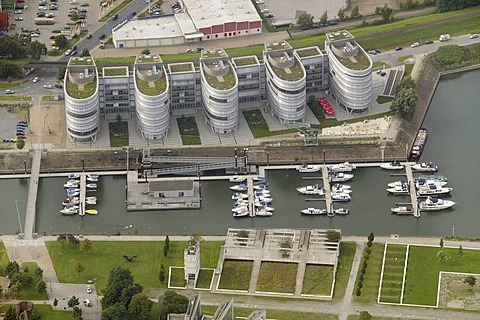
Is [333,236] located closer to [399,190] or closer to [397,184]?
[399,190]

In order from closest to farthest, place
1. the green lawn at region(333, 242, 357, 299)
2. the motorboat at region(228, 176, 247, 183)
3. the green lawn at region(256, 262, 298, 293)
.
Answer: the green lawn at region(333, 242, 357, 299) < the green lawn at region(256, 262, 298, 293) < the motorboat at region(228, 176, 247, 183)

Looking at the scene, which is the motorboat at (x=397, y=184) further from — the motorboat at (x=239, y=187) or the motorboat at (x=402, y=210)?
the motorboat at (x=239, y=187)

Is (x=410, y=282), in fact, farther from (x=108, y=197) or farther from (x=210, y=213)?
(x=108, y=197)

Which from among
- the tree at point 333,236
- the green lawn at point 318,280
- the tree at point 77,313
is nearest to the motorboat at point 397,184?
the tree at point 333,236

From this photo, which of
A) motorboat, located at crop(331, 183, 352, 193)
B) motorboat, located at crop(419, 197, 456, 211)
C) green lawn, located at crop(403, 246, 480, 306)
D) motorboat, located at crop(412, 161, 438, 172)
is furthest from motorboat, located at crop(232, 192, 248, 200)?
green lawn, located at crop(403, 246, 480, 306)

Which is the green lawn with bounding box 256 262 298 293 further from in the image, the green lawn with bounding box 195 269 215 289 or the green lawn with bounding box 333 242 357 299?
the green lawn with bounding box 195 269 215 289

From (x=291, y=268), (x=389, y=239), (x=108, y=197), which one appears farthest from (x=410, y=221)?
(x=108, y=197)
